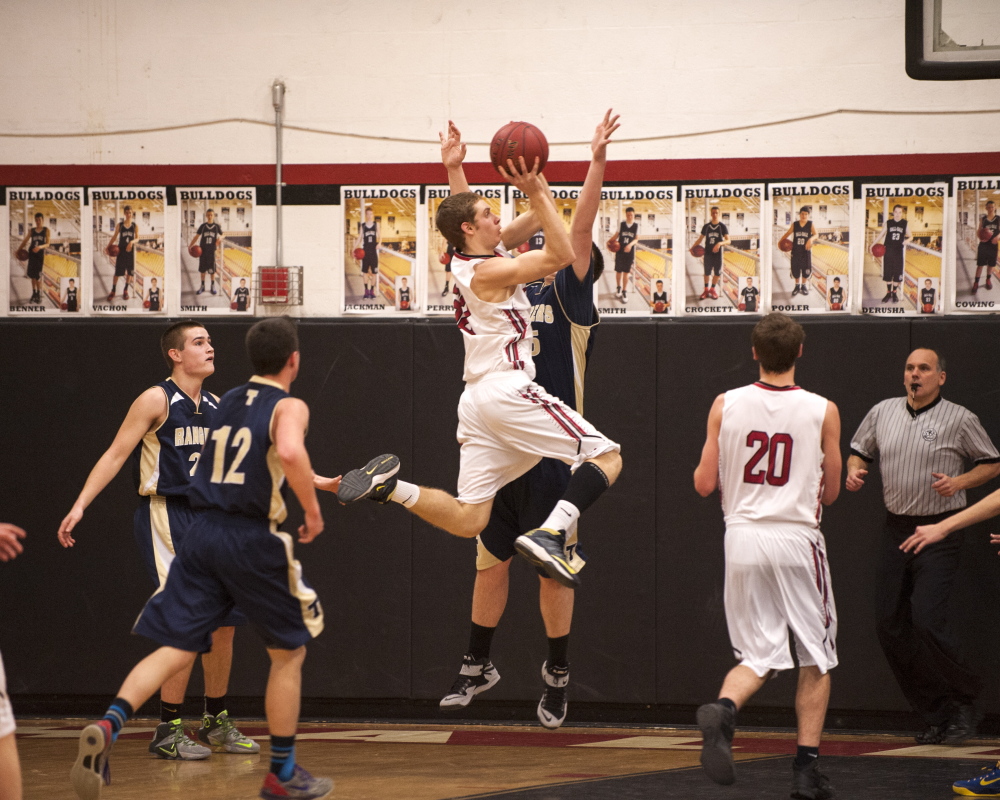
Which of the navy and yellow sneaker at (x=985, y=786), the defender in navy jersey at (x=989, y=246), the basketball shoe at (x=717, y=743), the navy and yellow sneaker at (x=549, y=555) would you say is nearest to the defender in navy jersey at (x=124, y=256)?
the navy and yellow sneaker at (x=549, y=555)

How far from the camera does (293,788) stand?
4.12 metres

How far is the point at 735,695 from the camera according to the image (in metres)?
4.39

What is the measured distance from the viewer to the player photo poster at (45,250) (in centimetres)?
750

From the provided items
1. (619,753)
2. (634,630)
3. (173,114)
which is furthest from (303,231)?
(619,753)

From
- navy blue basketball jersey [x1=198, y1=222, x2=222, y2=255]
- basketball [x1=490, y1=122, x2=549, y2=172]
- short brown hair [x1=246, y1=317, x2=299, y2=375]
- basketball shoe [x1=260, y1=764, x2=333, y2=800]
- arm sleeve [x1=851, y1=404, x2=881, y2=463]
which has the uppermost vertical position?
basketball [x1=490, y1=122, x2=549, y2=172]

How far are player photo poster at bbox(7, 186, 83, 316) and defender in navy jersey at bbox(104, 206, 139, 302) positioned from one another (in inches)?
9.2

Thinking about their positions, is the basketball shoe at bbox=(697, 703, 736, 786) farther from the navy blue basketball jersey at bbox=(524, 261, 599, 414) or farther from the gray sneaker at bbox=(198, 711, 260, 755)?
the gray sneaker at bbox=(198, 711, 260, 755)

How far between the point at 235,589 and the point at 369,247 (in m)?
3.61

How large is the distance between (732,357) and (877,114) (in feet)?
5.72

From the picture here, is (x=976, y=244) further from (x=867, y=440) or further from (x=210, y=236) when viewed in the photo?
→ (x=210, y=236)

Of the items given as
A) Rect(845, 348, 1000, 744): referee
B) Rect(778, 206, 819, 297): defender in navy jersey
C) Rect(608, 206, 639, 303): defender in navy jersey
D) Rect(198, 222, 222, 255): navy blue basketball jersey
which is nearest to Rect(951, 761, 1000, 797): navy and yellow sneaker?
Rect(845, 348, 1000, 744): referee

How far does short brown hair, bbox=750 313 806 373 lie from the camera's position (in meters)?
4.49

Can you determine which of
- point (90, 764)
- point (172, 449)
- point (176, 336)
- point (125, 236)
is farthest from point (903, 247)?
point (90, 764)

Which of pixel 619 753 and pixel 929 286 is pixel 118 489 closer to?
pixel 619 753
